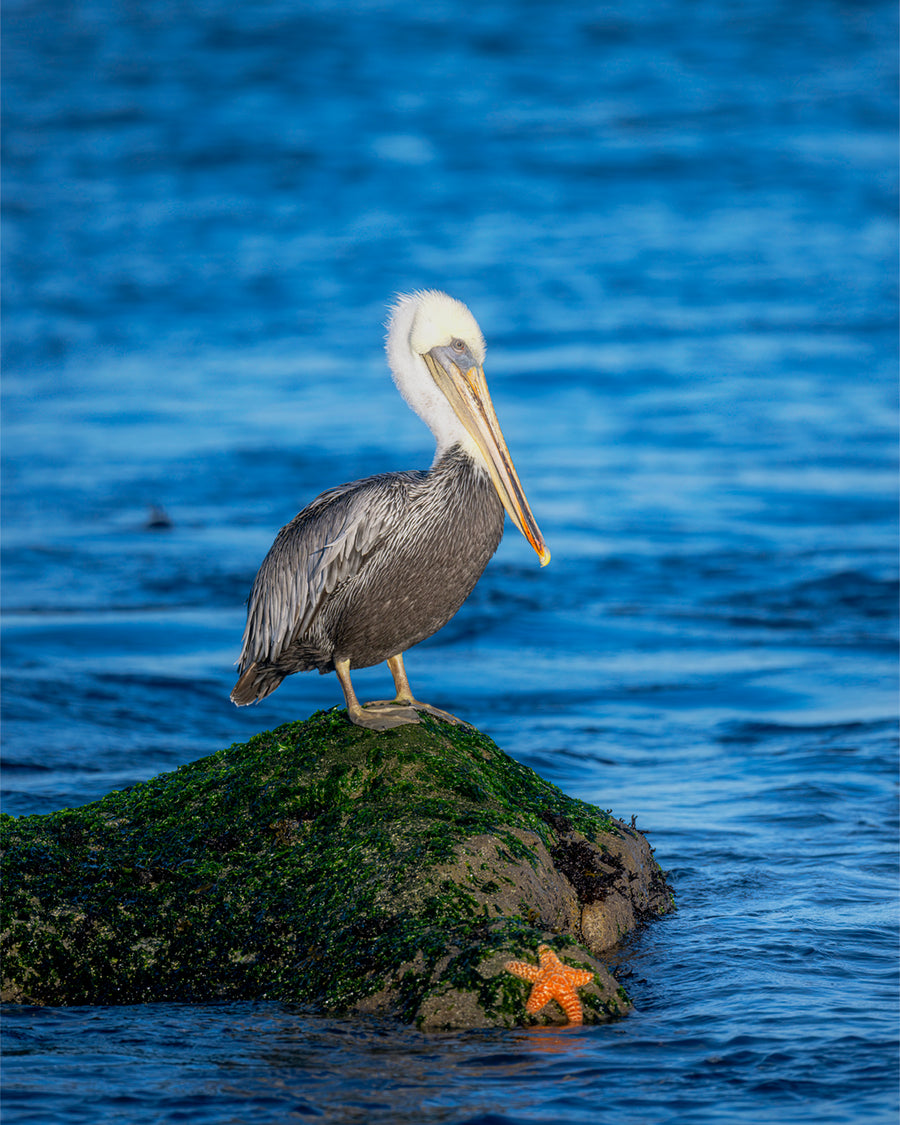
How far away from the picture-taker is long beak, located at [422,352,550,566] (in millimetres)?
6023

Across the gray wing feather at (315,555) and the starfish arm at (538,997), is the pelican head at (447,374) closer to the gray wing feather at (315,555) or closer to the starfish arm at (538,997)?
the gray wing feather at (315,555)

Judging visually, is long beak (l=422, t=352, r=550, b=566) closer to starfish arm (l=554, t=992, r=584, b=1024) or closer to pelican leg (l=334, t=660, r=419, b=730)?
pelican leg (l=334, t=660, r=419, b=730)

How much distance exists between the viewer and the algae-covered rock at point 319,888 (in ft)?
15.4

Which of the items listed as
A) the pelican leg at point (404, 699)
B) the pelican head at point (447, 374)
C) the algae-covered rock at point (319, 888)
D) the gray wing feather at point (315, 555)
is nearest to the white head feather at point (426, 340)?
the pelican head at point (447, 374)

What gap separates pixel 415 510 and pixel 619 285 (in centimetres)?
2397

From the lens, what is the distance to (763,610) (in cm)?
1330

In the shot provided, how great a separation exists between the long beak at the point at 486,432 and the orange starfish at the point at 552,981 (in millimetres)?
1892

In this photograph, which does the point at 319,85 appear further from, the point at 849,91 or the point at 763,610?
the point at 763,610

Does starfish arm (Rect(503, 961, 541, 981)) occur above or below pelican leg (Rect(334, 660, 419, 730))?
below

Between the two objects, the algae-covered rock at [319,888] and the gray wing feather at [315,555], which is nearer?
the algae-covered rock at [319,888]

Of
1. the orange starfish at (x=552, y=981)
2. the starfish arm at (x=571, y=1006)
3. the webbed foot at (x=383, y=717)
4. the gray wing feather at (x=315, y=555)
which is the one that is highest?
the gray wing feather at (x=315, y=555)

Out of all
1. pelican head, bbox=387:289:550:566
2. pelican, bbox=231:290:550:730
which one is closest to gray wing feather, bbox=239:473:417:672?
pelican, bbox=231:290:550:730

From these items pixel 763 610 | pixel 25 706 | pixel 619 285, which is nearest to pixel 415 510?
pixel 25 706

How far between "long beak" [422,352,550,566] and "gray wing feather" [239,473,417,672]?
1.19 ft
